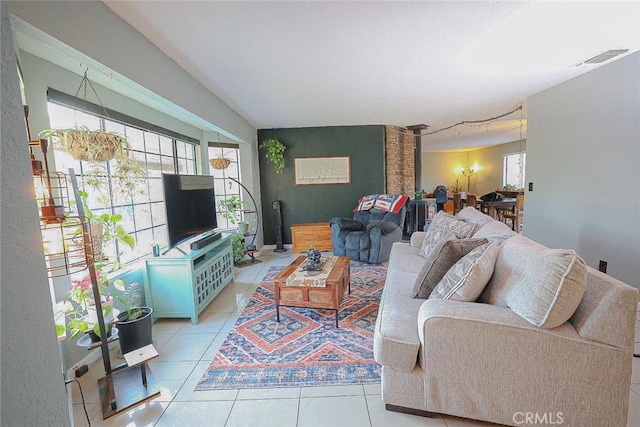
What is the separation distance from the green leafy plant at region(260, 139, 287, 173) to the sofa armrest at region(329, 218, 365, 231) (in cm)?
159

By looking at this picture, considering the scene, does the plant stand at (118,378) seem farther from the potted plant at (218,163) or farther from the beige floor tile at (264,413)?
the potted plant at (218,163)

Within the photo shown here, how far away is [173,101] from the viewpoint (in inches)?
91.0

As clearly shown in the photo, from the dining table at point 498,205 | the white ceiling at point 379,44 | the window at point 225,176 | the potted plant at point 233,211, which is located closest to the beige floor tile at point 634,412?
the white ceiling at point 379,44

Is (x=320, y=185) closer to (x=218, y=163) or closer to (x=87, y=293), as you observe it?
(x=218, y=163)

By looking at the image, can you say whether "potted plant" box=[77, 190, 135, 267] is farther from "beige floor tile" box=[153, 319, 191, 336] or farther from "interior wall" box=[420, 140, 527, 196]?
"interior wall" box=[420, 140, 527, 196]

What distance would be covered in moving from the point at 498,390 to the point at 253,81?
3.03 metres

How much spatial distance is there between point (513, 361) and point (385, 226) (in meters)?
2.97

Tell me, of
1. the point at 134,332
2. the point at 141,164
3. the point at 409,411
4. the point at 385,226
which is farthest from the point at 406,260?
the point at 141,164

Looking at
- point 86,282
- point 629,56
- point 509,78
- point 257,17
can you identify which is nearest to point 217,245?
point 86,282

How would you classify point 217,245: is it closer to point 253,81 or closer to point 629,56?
point 253,81

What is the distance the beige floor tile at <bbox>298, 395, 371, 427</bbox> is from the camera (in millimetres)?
1498

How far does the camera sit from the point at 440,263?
190cm

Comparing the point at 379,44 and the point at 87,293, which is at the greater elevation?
the point at 379,44

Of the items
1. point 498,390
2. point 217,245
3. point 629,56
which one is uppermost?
point 629,56
